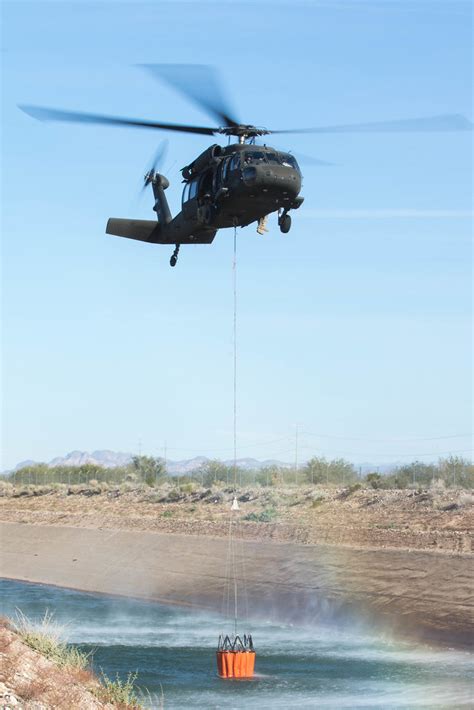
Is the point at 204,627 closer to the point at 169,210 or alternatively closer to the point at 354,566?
the point at 354,566

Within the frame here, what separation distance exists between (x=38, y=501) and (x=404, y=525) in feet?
134

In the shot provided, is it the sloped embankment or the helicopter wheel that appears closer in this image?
the sloped embankment

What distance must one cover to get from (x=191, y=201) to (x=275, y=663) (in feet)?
41.2

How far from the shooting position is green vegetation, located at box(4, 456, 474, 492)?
66.6m

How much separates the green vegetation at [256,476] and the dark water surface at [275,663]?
21970 mm

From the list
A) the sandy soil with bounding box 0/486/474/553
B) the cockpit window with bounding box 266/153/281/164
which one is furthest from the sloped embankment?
the sandy soil with bounding box 0/486/474/553

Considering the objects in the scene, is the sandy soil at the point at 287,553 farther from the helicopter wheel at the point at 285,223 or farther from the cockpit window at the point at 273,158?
the cockpit window at the point at 273,158

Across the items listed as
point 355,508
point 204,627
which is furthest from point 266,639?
point 355,508

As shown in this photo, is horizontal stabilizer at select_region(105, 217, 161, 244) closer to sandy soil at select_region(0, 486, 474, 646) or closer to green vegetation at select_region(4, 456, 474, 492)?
sandy soil at select_region(0, 486, 474, 646)

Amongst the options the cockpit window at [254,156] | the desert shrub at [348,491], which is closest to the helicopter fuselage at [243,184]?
the cockpit window at [254,156]

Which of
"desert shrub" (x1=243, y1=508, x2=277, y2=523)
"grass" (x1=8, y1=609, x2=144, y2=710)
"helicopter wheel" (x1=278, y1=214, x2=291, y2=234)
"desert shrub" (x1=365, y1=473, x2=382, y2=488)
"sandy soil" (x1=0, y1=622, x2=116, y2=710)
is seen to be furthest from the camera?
"desert shrub" (x1=365, y1=473, x2=382, y2=488)

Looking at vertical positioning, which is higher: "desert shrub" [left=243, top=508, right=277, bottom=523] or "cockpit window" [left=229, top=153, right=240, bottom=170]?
"cockpit window" [left=229, top=153, right=240, bottom=170]

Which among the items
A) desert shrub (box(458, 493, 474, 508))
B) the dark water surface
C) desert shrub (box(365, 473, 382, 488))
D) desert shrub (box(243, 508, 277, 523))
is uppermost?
desert shrub (box(365, 473, 382, 488))

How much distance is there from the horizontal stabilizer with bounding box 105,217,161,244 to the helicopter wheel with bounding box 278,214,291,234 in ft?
23.4
